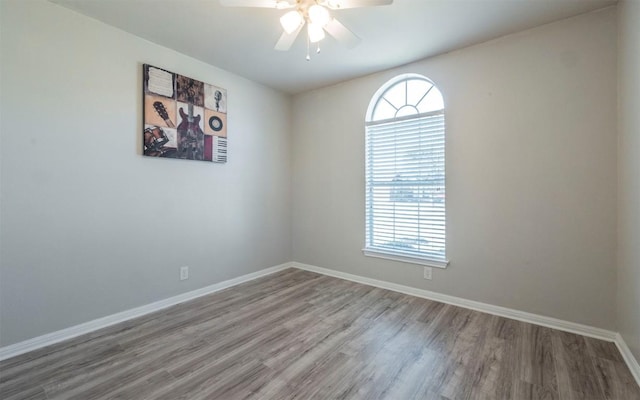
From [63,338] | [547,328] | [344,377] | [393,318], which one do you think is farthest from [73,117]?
[547,328]

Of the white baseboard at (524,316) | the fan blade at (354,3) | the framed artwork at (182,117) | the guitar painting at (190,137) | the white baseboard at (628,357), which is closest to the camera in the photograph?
the fan blade at (354,3)

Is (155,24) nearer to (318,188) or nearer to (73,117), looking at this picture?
(73,117)

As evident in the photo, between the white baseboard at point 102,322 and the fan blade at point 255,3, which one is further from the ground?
the fan blade at point 255,3

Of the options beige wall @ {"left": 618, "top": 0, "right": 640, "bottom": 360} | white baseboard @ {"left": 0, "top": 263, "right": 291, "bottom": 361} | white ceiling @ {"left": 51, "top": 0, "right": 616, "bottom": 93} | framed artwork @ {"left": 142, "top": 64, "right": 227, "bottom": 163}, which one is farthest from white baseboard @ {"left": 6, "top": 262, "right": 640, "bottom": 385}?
white ceiling @ {"left": 51, "top": 0, "right": 616, "bottom": 93}

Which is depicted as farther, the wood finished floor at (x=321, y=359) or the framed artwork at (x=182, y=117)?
the framed artwork at (x=182, y=117)

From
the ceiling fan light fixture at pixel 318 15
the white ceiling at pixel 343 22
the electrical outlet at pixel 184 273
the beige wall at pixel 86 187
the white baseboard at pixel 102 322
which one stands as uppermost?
the white ceiling at pixel 343 22

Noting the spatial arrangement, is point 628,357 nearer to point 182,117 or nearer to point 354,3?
point 354,3

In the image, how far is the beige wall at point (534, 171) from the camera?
2.28 m

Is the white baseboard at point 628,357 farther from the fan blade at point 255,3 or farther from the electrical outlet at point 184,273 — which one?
the electrical outlet at point 184,273

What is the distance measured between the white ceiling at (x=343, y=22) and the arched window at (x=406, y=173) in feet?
1.48

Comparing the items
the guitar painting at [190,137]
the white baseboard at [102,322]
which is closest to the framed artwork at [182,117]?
the guitar painting at [190,137]

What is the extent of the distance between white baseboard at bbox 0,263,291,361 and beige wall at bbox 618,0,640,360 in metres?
3.58

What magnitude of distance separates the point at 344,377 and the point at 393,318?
992mm

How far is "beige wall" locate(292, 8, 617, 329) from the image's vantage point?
7.48 feet
